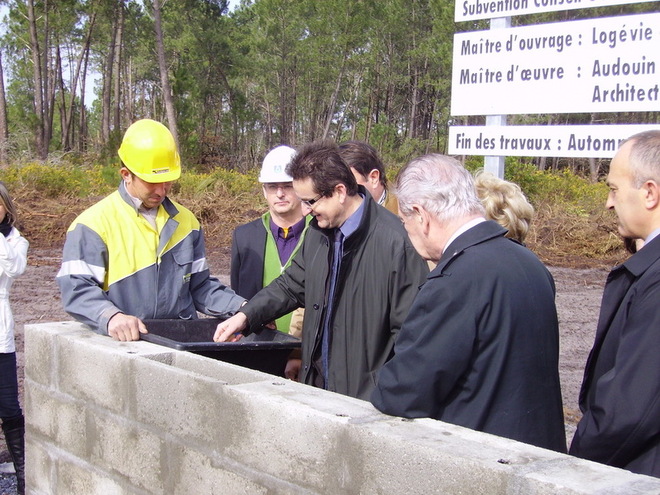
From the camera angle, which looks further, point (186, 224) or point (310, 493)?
point (186, 224)

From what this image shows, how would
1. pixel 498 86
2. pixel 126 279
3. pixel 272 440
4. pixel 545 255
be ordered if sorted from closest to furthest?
pixel 272 440
pixel 126 279
pixel 498 86
pixel 545 255

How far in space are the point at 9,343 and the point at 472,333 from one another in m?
3.27

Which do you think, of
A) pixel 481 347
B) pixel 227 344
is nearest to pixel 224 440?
pixel 227 344

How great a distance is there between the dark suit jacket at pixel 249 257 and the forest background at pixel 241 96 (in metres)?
10.0

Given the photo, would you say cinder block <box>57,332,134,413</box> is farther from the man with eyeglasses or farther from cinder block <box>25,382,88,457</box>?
the man with eyeglasses

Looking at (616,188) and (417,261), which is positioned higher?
(616,188)

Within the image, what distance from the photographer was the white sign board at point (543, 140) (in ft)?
17.3

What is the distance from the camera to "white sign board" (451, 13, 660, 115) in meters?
5.14

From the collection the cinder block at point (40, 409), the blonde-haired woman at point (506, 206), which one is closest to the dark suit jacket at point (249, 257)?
the cinder block at point (40, 409)

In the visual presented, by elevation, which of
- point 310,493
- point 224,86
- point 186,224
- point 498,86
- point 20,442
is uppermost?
point 224,86

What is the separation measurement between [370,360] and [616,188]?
4.02 feet

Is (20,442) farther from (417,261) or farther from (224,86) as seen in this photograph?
(224,86)

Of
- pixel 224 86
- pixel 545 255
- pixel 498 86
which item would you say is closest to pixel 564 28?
pixel 498 86

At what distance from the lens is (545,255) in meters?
14.0
